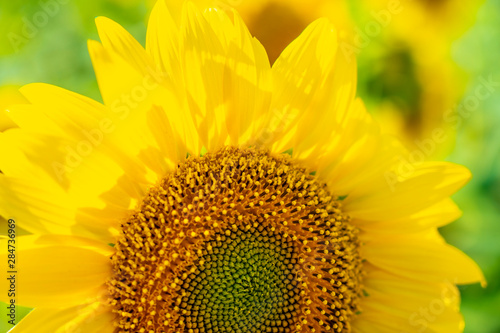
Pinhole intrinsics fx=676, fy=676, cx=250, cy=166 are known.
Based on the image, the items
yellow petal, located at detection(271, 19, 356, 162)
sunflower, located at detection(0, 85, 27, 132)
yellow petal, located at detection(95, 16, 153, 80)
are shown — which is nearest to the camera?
yellow petal, located at detection(95, 16, 153, 80)

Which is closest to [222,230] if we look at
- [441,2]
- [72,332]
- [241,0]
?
[72,332]

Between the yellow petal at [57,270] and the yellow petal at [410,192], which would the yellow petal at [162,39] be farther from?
the yellow petal at [410,192]

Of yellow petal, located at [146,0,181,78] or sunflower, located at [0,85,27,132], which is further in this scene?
sunflower, located at [0,85,27,132]

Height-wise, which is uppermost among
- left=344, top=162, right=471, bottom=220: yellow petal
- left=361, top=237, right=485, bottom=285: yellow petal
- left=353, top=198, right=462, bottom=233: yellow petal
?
left=344, top=162, right=471, bottom=220: yellow petal

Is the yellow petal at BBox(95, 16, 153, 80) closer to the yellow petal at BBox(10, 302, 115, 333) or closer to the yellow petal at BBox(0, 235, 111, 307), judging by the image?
the yellow petal at BBox(0, 235, 111, 307)

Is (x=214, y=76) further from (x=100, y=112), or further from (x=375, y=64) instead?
(x=375, y=64)

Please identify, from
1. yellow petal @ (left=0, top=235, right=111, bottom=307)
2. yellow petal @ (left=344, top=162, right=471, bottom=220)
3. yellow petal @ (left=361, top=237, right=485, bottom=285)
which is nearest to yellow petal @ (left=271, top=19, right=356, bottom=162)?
yellow petal @ (left=344, top=162, right=471, bottom=220)

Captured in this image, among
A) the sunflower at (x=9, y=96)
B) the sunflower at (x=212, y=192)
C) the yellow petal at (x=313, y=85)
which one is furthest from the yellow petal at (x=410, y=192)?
the sunflower at (x=9, y=96)
